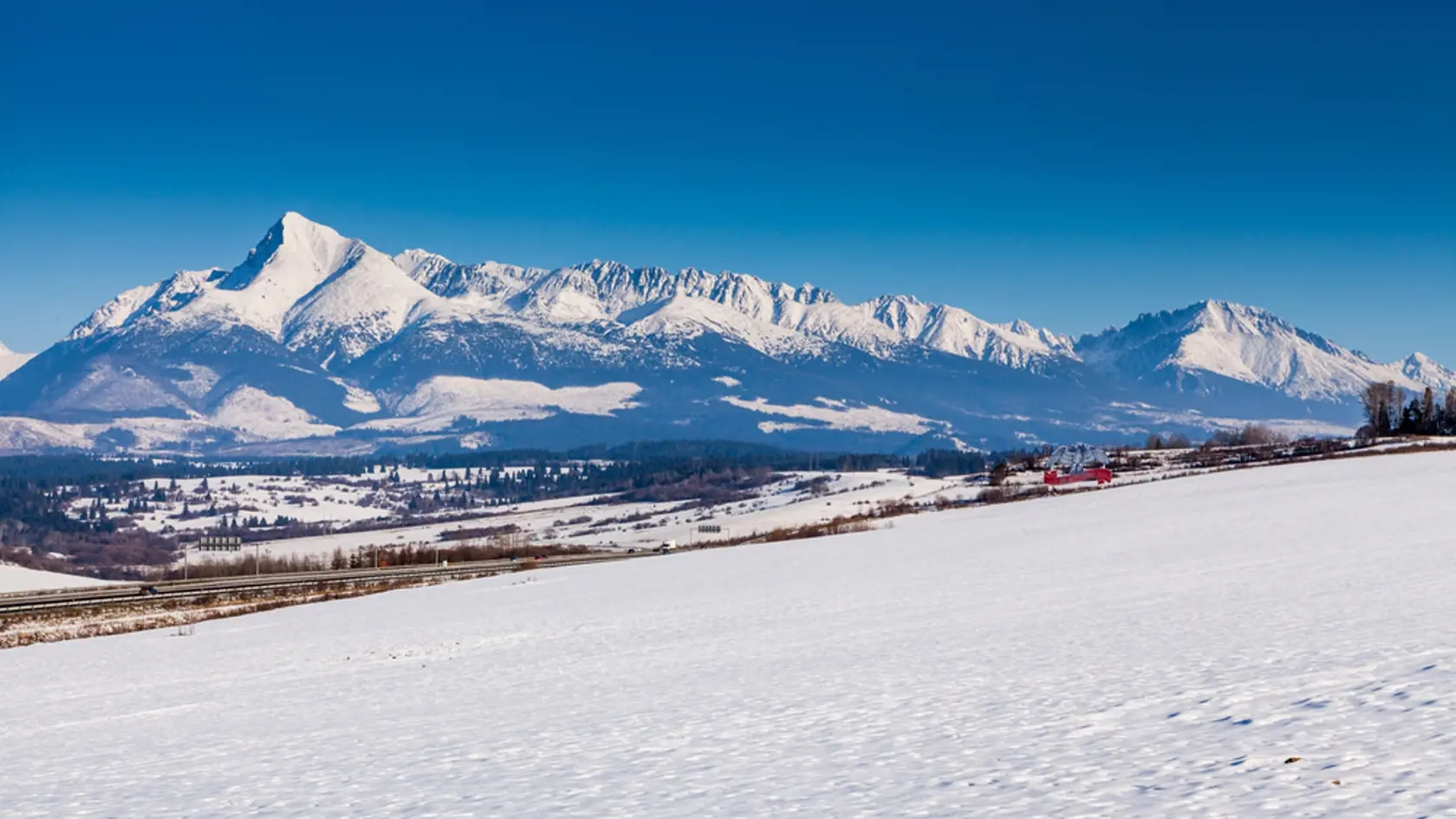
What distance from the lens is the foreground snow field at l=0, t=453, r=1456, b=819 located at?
1405cm

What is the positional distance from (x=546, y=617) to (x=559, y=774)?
→ 2204cm

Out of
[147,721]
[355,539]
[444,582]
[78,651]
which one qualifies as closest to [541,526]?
[355,539]

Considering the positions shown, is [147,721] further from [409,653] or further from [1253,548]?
[1253,548]

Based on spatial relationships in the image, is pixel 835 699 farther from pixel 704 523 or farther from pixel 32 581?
pixel 704 523

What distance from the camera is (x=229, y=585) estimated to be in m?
61.5

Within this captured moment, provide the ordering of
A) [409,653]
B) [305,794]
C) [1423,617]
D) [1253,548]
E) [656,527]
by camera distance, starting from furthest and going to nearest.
→ [656,527] < [1253,548] < [409,653] < [1423,617] < [305,794]

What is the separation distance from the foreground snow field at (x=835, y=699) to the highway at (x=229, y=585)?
15466mm

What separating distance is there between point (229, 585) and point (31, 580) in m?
26.7

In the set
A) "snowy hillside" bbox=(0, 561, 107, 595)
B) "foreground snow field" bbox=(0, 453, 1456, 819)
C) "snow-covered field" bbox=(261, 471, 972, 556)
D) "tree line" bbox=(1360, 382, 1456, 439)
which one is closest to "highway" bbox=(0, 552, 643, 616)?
"snowy hillside" bbox=(0, 561, 107, 595)

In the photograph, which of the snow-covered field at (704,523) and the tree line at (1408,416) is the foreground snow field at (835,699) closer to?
the snow-covered field at (704,523)

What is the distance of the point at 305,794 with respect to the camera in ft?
54.2

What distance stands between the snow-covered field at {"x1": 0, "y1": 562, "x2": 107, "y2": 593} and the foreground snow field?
41.4m

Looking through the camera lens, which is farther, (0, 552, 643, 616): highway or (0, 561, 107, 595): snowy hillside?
(0, 561, 107, 595): snowy hillside

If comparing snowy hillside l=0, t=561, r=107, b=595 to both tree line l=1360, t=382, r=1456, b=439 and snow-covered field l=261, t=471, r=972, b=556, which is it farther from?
tree line l=1360, t=382, r=1456, b=439
